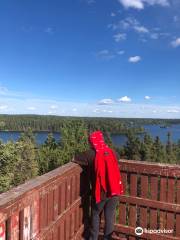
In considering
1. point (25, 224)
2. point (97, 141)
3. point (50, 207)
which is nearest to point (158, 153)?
point (97, 141)

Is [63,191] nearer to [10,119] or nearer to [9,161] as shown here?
[9,161]

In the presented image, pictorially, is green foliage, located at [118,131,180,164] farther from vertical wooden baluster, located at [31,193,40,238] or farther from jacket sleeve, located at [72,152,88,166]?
vertical wooden baluster, located at [31,193,40,238]

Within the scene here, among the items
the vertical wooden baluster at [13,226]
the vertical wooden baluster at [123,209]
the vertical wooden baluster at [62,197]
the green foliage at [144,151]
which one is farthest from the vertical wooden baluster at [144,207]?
the green foliage at [144,151]

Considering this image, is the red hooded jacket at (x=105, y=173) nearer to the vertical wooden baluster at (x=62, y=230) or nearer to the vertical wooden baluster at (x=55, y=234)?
the vertical wooden baluster at (x=62, y=230)

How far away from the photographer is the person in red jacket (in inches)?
150

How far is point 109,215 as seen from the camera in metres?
4.05

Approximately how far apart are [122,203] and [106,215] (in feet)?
1.11

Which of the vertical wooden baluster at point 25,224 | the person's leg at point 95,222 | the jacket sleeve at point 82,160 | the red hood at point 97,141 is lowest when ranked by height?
the person's leg at point 95,222

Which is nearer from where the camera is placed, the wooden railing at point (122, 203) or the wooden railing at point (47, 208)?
the wooden railing at point (47, 208)

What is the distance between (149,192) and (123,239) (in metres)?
0.87

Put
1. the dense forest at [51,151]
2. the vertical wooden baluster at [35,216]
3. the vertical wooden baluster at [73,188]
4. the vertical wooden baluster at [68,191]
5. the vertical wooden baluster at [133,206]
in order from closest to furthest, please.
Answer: the vertical wooden baluster at [35,216] → the vertical wooden baluster at [68,191] → the vertical wooden baluster at [73,188] → the vertical wooden baluster at [133,206] → the dense forest at [51,151]

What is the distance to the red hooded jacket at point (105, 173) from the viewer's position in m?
3.79

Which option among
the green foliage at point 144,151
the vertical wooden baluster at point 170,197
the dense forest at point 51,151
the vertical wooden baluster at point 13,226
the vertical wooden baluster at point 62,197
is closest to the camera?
the vertical wooden baluster at point 13,226

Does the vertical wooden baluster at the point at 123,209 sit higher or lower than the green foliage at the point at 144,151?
higher
